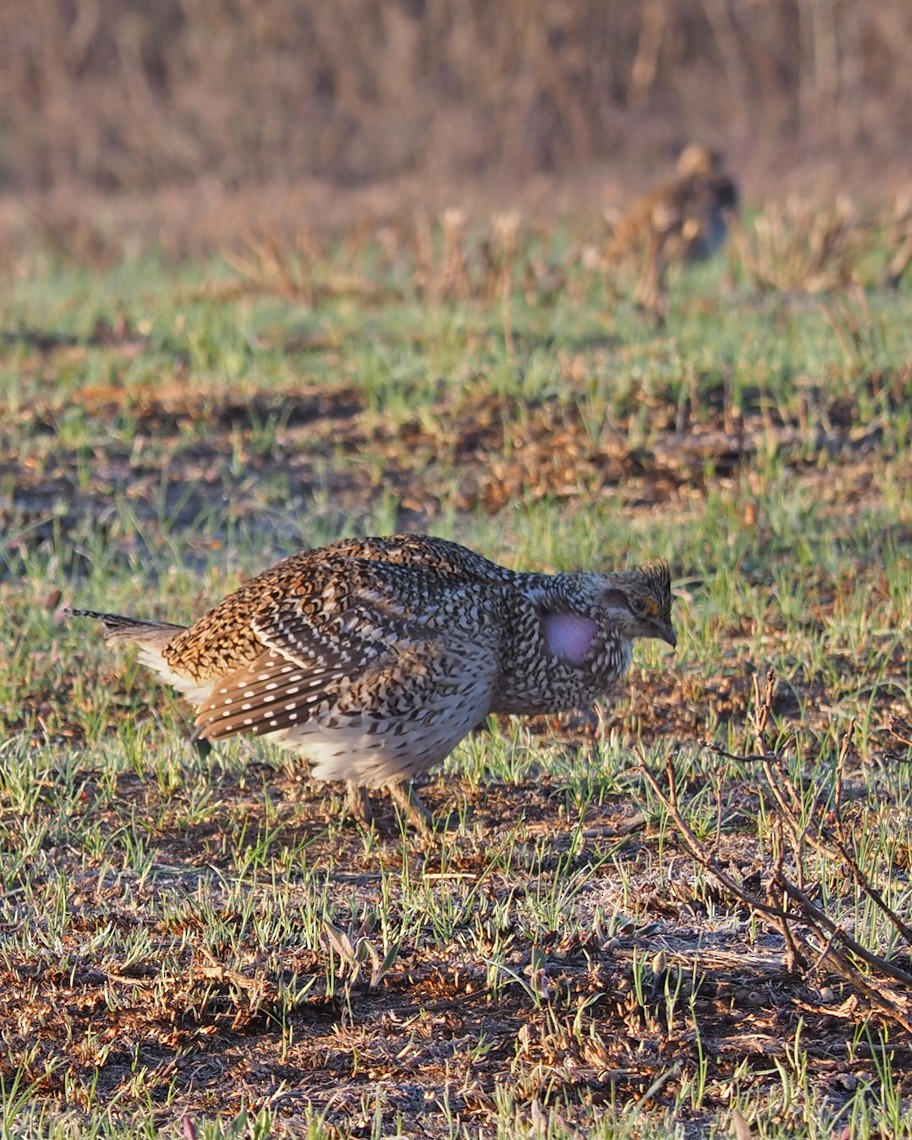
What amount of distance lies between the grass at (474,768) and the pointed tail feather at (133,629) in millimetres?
349

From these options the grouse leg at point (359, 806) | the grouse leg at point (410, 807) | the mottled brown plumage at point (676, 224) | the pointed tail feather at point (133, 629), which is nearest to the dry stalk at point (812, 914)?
the grouse leg at point (410, 807)

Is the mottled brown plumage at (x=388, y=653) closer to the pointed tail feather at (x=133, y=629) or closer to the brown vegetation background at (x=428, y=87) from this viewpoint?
the pointed tail feather at (x=133, y=629)

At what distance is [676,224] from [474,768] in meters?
8.36

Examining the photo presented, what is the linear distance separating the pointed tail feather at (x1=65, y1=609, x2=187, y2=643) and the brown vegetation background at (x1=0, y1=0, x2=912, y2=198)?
15307 mm

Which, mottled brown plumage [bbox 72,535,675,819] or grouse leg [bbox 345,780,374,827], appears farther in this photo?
grouse leg [bbox 345,780,374,827]

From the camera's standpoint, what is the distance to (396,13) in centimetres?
A: 2212

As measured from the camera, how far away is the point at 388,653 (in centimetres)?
444

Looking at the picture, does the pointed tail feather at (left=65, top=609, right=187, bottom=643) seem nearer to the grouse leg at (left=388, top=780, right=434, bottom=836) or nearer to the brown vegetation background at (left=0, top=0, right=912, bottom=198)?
the grouse leg at (left=388, top=780, right=434, bottom=836)

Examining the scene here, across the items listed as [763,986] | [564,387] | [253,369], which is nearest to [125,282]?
[253,369]

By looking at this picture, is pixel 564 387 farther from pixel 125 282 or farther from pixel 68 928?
pixel 125 282

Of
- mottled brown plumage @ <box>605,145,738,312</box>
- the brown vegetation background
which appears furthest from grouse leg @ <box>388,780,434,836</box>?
the brown vegetation background

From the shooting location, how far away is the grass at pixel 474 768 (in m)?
3.46

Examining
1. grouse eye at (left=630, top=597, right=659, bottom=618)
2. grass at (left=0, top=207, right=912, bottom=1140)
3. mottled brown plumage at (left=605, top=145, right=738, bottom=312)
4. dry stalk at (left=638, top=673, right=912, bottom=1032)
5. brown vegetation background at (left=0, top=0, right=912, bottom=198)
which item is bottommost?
brown vegetation background at (left=0, top=0, right=912, bottom=198)

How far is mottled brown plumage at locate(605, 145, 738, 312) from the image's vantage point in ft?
34.7
